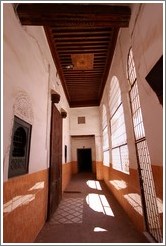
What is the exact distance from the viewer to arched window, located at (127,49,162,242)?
2.36 metres

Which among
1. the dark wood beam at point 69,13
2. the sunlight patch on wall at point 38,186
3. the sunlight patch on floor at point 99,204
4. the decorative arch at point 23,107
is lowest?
the sunlight patch on floor at point 99,204

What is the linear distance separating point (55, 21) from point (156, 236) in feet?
11.6

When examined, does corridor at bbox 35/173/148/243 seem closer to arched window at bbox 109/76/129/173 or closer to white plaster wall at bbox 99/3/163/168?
arched window at bbox 109/76/129/173

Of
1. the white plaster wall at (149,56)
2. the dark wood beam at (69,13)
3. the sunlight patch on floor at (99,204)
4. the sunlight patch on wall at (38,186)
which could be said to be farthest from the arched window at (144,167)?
the sunlight patch on wall at (38,186)

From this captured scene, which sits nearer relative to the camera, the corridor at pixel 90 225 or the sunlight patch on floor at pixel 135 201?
Result: the corridor at pixel 90 225

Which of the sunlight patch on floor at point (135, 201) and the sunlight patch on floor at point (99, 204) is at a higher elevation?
the sunlight patch on floor at point (135, 201)

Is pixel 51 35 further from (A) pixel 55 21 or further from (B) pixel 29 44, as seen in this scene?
(B) pixel 29 44

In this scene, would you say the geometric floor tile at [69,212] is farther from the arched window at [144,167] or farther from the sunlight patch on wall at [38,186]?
the arched window at [144,167]

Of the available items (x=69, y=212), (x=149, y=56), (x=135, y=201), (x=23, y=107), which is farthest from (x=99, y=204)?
(x=149, y=56)

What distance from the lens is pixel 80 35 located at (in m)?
3.50

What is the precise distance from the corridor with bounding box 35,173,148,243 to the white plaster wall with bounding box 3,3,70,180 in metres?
1.08

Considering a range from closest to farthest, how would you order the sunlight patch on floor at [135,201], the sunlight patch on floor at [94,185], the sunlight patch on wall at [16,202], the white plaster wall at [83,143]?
the sunlight patch on wall at [16,202]
the sunlight patch on floor at [135,201]
the sunlight patch on floor at [94,185]
the white plaster wall at [83,143]

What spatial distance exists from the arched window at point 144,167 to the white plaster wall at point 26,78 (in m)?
1.70

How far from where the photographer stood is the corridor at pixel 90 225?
238 cm
